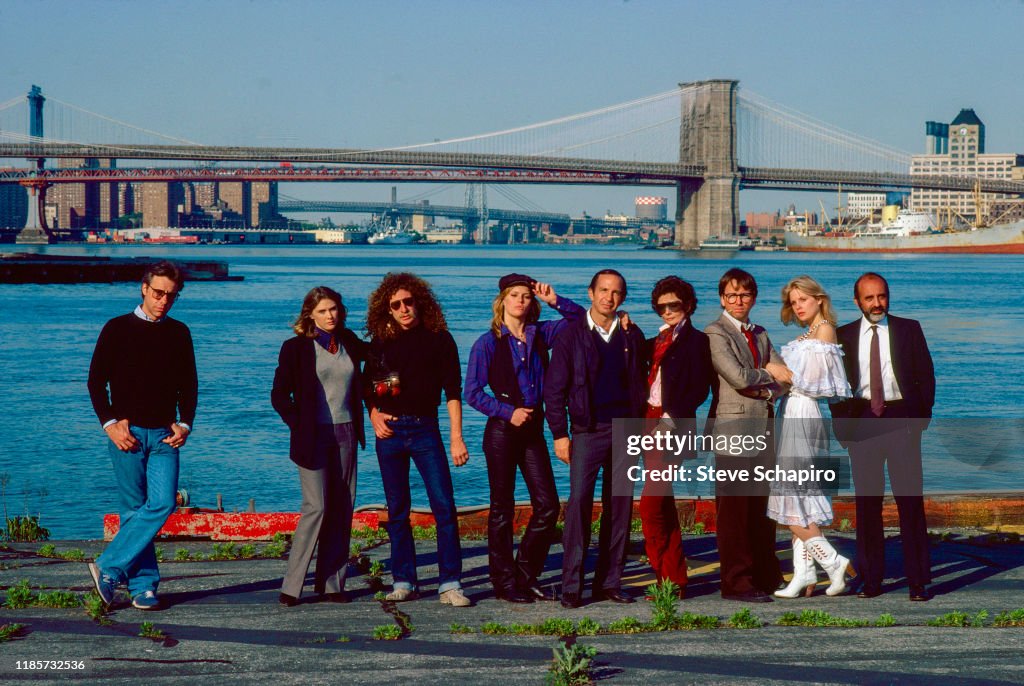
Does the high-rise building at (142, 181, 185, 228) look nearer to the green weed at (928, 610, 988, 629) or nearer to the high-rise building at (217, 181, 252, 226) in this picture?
the high-rise building at (217, 181, 252, 226)

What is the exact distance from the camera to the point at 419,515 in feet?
26.2

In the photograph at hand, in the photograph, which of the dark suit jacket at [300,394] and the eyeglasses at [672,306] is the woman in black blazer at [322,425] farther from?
the eyeglasses at [672,306]

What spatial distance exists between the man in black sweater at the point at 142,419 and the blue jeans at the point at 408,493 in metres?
0.98

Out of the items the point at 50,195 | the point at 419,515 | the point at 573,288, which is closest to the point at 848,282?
the point at 573,288

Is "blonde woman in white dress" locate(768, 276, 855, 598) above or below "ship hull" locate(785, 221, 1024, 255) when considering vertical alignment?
below

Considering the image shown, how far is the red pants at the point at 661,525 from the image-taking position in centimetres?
605

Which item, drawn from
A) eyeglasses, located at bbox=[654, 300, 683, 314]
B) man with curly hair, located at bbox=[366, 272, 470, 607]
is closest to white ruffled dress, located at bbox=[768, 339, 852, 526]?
eyeglasses, located at bbox=[654, 300, 683, 314]

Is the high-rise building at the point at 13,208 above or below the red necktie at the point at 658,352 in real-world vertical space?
above

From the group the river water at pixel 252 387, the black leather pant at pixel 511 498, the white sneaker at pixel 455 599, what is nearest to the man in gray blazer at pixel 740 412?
the black leather pant at pixel 511 498

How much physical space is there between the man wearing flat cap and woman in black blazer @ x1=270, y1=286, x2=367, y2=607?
61 cm

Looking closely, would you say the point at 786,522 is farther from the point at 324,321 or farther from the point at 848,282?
the point at 848,282

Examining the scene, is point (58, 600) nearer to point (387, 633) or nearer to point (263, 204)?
point (387, 633)

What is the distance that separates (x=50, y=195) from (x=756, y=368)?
177112 mm

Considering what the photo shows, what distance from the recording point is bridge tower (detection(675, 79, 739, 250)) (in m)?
106
